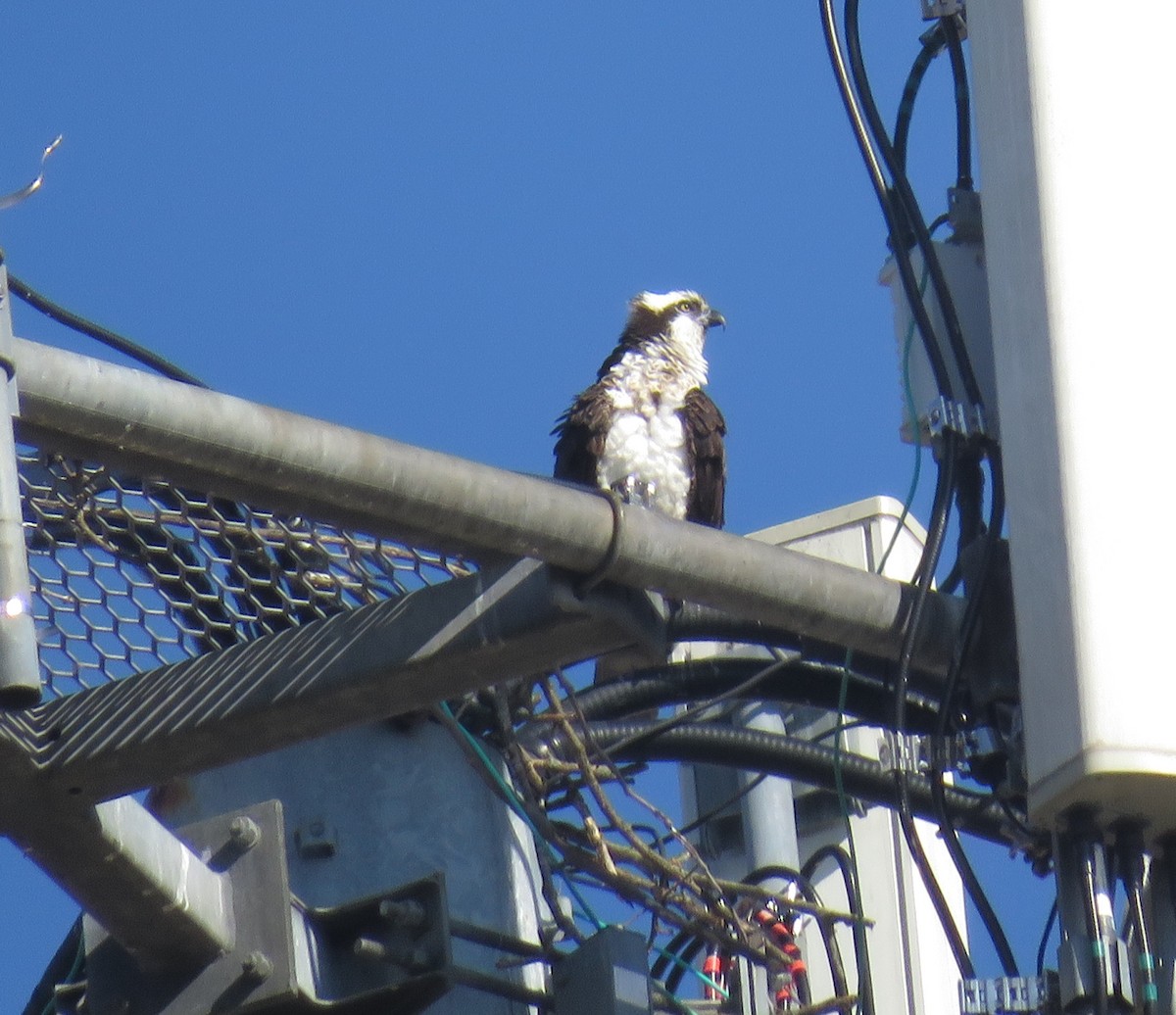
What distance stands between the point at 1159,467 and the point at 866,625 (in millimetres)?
439

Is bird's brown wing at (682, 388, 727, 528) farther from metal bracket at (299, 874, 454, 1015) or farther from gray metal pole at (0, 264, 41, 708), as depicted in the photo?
gray metal pole at (0, 264, 41, 708)

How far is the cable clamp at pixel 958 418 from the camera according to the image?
139 inches

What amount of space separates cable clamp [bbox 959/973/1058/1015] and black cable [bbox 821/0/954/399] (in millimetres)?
963

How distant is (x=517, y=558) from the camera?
282cm

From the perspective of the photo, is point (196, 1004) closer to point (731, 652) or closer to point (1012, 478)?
point (1012, 478)

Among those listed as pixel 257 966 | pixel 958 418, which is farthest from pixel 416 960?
pixel 958 418

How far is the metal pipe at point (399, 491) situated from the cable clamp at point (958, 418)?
1.65 feet

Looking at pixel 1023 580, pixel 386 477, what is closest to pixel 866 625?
pixel 1023 580

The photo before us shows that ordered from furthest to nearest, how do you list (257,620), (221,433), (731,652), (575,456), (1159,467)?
(575,456), (731,652), (257,620), (1159,467), (221,433)

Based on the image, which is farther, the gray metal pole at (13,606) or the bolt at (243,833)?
the bolt at (243,833)

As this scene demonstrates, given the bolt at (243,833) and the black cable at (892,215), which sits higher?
the black cable at (892,215)

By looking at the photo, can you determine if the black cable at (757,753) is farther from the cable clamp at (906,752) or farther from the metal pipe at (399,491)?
the metal pipe at (399,491)

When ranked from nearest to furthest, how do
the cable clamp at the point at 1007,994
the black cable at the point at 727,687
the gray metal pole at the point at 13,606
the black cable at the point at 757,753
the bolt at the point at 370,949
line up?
1. the gray metal pole at the point at 13,606
2. the cable clamp at the point at 1007,994
3. the bolt at the point at 370,949
4. the black cable at the point at 727,687
5. the black cable at the point at 757,753

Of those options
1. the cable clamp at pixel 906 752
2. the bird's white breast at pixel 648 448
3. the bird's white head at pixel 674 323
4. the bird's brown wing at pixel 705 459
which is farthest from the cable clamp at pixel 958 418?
the bird's white head at pixel 674 323
